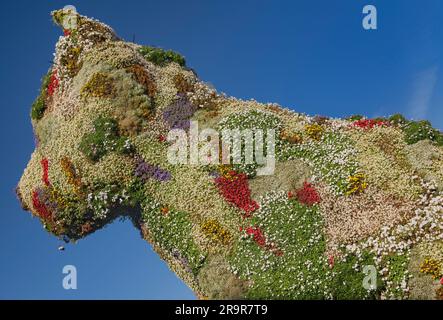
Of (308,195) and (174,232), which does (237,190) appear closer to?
(308,195)

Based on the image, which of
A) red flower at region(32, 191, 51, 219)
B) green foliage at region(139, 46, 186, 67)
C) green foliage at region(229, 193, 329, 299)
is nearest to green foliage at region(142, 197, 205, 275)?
green foliage at region(229, 193, 329, 299)

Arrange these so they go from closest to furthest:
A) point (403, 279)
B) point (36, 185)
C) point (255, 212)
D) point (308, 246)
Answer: point (403, 279), point (308, 246), point (255, 212), point (36, 185)

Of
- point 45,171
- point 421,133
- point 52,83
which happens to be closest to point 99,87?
point 52,83

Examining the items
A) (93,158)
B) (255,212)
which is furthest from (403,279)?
(93,158)

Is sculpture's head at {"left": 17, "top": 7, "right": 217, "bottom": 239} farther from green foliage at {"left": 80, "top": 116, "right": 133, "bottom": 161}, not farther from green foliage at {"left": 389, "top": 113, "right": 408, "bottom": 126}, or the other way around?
green foliage at {"left": 389, "top": 113, "right": 408, "bottom": 126}

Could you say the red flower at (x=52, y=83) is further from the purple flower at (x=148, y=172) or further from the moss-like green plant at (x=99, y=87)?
the purple flower at (x=148, y=172)

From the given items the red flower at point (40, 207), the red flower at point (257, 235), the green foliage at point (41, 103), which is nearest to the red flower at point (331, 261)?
the red flower at point (257, 235)

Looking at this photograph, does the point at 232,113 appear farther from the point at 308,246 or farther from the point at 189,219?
the point at 308,246
